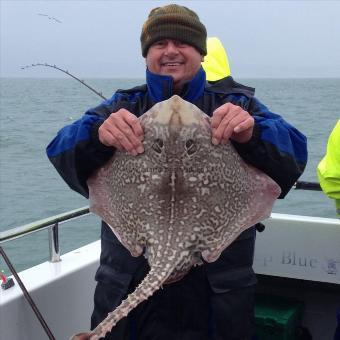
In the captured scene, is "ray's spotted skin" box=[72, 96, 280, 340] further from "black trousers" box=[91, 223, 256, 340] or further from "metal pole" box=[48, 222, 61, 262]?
"metal pole" box=[48, 222, 61, 262]

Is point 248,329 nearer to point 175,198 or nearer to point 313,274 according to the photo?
point 175,198

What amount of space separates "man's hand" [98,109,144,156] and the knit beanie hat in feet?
1.84

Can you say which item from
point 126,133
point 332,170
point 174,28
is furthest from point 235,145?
point 332,170

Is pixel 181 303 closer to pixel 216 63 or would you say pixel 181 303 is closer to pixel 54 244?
pixel 54 244

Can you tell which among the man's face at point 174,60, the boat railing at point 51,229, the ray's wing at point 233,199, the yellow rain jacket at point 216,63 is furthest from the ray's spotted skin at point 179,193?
the yellow rain jacket at point 216,63

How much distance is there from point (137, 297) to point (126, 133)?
705 mm

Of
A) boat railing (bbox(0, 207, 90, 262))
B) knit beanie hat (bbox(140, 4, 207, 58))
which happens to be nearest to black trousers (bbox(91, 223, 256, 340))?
boat railing (bbox(0, 207, 90, 262))

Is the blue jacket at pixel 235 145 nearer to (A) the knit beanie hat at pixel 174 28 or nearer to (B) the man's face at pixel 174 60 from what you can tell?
(B) the man's face at pixel 174 60

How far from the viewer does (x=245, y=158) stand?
2.61 m

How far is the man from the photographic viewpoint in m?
2.68

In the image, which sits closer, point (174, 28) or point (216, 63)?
point (174, 28)

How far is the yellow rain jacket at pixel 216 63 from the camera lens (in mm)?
3622

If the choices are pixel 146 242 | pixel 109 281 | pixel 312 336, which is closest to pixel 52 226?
pixel 109 281

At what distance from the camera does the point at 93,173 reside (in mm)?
2725
